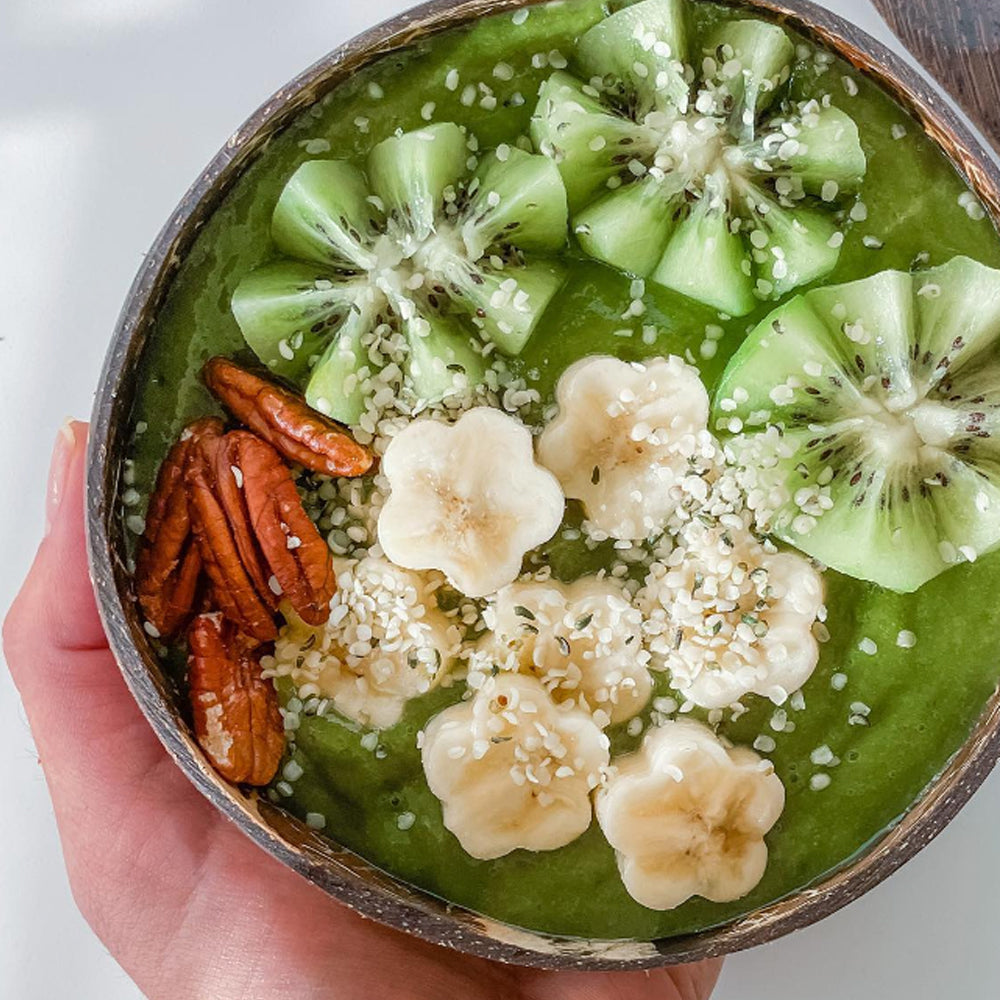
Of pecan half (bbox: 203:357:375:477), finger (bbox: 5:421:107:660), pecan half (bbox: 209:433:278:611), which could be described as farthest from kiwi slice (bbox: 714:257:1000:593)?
finger (bbox: 5:421:107:660)

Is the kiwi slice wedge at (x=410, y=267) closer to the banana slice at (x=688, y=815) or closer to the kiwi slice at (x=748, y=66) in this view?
the kiwi slice at (x=748, y=66)

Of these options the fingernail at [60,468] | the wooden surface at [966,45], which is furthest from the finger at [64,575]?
the wooden surface at [966,45]

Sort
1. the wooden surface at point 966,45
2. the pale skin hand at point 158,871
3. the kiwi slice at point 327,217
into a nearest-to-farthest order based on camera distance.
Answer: the kiwi slice at point 327,217 → the pale skin hand at point 158,871 → the wooden surface at point 966,45

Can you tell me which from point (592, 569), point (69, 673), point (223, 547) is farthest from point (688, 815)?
point (69, 673)

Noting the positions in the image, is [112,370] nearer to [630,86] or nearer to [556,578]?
[556,578]

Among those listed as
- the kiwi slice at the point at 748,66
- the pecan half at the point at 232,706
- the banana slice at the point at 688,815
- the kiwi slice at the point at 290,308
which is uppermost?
the kiwi slice at the point at 748,66

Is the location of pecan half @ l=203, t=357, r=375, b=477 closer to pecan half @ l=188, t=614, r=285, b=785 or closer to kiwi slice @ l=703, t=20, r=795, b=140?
pecan half @ l=188, t=614, r=285, b=785
